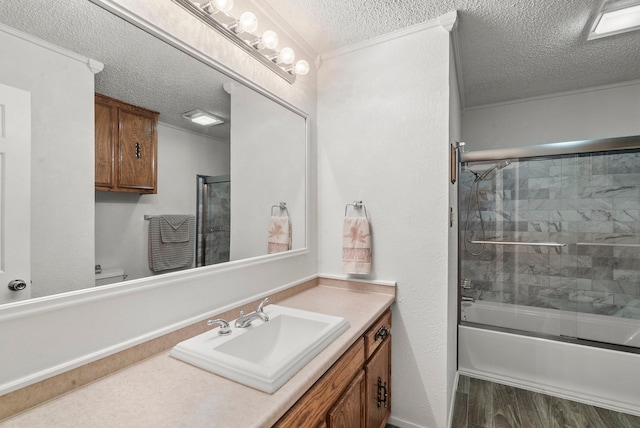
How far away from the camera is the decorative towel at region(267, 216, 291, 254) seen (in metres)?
1.75

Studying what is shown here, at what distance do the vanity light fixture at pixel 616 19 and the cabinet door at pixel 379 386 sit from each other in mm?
2156

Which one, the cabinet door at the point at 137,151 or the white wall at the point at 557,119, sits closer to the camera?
the cabinet door at the point at 137,151

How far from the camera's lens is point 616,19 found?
172 cm

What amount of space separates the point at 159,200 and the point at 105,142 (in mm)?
270

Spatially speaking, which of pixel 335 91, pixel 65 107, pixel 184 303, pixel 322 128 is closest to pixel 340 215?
pixel 322 128

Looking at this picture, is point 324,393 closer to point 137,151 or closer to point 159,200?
point 159,200

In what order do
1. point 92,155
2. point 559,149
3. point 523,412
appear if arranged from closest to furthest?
point 92,155 < point 523,412 < point 559,149

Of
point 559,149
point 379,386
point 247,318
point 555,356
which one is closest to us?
point 247,318

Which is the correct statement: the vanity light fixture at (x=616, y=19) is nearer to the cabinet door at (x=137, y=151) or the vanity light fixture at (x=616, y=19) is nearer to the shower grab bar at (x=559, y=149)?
the shower grab bar at (x=559, y=149)

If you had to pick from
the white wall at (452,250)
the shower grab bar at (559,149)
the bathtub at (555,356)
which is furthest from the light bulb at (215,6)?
the bathtub at (555,356)

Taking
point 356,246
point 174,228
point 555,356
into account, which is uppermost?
point 174,228

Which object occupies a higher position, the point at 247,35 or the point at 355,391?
the point at 247,35

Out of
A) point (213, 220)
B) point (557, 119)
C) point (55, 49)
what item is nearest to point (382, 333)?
point (213, 220)

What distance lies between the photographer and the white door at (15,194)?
0.76 meters
